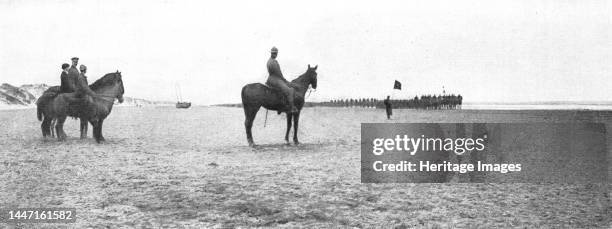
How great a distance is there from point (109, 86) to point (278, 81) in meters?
3.68

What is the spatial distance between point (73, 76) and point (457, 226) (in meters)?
7.97

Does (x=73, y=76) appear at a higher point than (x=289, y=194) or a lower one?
higher

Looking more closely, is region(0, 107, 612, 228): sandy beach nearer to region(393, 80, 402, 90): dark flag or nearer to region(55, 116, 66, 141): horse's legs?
region(55, 116, 66, 141): horse's legs

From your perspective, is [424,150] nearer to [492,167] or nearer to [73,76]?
[492,167]

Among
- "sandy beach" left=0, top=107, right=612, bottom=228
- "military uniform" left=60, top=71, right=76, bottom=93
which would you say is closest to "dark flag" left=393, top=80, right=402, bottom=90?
"sandy beach" left=0, top=107, right=612, bottom=228

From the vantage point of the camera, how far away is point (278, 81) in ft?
32.0

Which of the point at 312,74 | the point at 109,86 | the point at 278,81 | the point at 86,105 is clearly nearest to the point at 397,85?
the point at 312,74

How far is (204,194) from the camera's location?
19.6 ft

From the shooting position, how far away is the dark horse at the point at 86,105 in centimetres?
1046

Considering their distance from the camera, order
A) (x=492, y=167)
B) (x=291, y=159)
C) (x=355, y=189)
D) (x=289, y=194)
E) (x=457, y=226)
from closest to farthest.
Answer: (x=457, y=226)
(x=289, y=194)
(x=355, y=189)
(x=492, y=167)
(x=291, y=159)

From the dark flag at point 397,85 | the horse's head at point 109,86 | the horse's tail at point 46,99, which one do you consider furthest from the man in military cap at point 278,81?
the horse's tail at point 46,99

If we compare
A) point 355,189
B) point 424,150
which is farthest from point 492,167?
point 355,189

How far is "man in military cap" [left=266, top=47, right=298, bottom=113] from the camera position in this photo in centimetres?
957

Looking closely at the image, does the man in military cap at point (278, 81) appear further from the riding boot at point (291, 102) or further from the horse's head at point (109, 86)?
the horse's head at point (109, 86)
